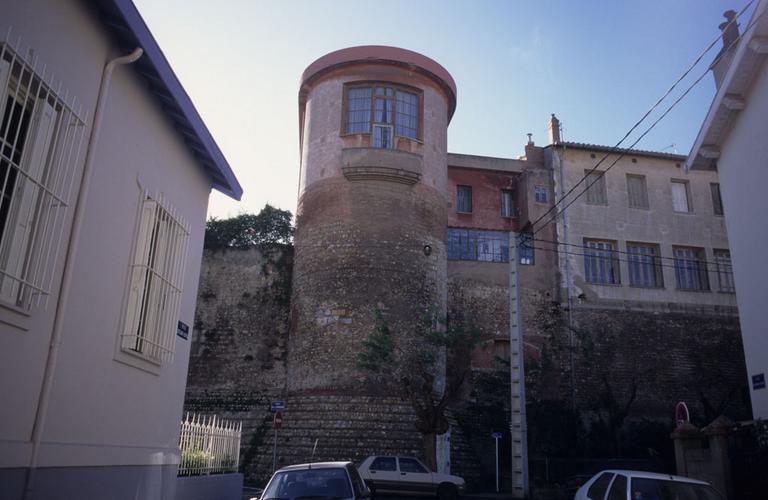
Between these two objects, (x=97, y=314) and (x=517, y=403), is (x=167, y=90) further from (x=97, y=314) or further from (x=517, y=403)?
(x=517, y=403)

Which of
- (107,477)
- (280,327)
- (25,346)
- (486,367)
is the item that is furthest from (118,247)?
(486,367)

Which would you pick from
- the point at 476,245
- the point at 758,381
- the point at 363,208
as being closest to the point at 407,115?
the point at 363,208

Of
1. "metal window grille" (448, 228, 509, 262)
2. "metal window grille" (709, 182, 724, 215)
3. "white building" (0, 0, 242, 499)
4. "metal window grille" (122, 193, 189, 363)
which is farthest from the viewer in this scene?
"metal window grille" (709, 182, 724, 215)

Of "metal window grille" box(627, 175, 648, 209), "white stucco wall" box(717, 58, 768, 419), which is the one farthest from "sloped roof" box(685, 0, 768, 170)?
"metal window grille" box(627, 175, 648, 209)

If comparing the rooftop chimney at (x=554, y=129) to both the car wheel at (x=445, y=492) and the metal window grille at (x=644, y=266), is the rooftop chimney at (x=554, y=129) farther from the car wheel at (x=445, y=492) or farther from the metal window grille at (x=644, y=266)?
the car wheel at (x=445, y=492)

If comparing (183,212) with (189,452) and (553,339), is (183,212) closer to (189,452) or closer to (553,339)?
(189,452)

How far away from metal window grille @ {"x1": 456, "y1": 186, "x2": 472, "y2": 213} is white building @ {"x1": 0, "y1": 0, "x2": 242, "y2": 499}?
20180mm

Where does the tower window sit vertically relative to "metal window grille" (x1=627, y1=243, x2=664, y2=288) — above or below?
above

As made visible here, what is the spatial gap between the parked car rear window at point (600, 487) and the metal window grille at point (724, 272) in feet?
76.2

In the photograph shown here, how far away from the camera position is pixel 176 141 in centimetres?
961

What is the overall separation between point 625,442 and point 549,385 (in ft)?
11.6

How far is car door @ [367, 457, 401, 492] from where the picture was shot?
16531 mm

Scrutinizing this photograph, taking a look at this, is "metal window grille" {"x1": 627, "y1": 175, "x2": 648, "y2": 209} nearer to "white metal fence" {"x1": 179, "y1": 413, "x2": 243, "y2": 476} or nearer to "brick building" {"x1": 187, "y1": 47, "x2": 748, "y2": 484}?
"brick building" {"x1": 187, "y1": 47, "x2": 748, "y2": 484}

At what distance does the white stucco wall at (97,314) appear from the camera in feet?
19.5
